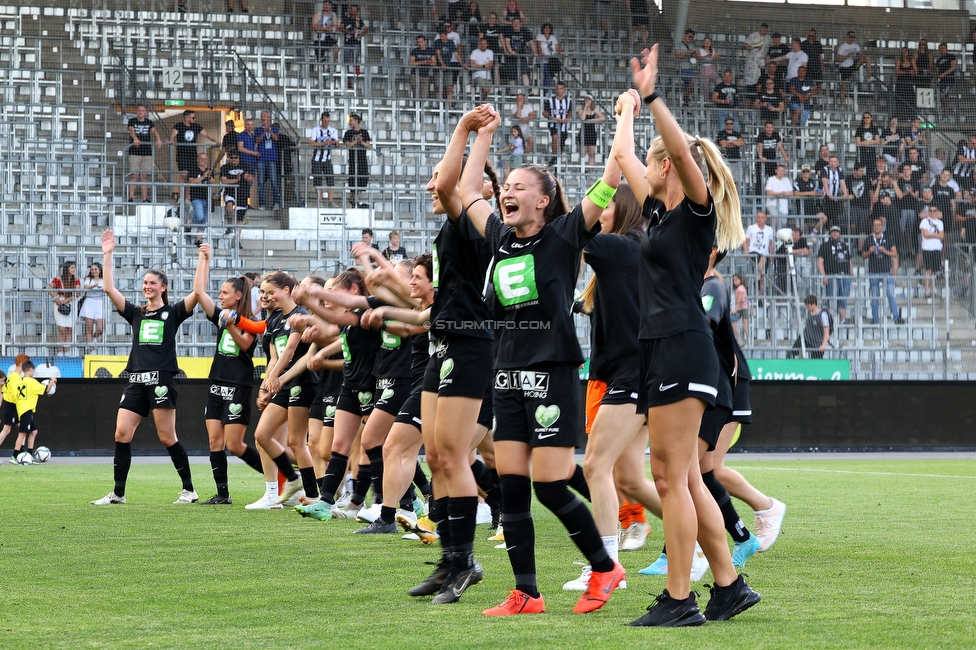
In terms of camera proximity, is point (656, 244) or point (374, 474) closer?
point (656, 244)

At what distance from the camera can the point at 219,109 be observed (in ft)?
79.9

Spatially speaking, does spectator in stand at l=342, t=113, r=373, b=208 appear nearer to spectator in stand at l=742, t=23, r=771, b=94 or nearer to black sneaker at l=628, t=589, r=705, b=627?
spectator in stand at l=742, t=23, r=771, b=94

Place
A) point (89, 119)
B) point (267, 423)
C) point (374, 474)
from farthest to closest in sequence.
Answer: point (89, 119) < point (267, 423) < point (374, 474)

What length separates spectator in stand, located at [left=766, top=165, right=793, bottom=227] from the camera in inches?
950

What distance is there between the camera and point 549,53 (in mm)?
26969

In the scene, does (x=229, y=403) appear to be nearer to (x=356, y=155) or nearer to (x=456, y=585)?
(x=456, y=585)

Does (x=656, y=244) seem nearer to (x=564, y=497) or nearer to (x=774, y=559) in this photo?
(x=564, y=497)

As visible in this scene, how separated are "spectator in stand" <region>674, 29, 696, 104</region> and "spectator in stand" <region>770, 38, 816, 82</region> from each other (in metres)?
2.23

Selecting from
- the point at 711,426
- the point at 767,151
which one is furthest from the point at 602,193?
the point at 767,151

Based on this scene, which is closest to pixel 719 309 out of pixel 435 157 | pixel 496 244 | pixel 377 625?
pixel 496 244

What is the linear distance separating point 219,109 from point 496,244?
67.6 feet

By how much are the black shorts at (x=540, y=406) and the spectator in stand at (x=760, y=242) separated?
18.1m

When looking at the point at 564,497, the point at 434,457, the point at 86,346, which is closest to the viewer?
the point at 564,497

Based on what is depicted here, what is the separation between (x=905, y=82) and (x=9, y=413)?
22.4 metres
